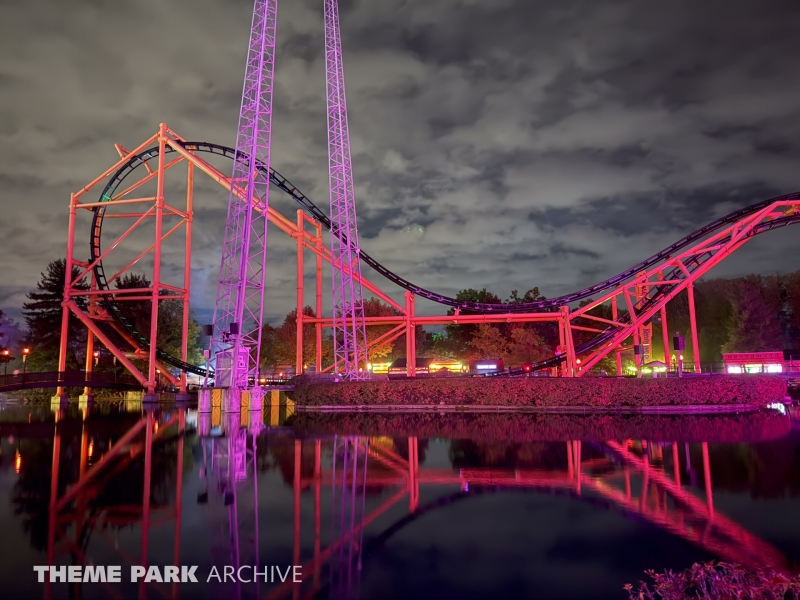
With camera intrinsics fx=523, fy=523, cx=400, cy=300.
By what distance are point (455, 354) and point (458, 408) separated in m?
44.8

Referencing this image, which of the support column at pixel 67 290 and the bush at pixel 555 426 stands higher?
the support column at pixel 67 290

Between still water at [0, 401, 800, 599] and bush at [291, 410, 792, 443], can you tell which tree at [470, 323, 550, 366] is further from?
still water at [0, 401, 800, 599]

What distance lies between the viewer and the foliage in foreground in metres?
4.48

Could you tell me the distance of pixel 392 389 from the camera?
25.7 metres

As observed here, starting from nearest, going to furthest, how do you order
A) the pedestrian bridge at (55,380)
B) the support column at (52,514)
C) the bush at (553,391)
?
the support column at (52,514) → the bush at (553,391) → the pedestrian bridge at (55,380)

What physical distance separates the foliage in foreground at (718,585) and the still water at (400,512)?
0.42m

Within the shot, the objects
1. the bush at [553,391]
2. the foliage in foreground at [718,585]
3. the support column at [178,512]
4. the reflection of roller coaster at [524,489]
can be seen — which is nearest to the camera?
the foliage in foreground at [718,585]

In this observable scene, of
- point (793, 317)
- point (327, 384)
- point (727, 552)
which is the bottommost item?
point (727, 552)

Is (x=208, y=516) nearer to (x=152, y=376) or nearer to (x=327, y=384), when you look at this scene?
(x=327, y=384)

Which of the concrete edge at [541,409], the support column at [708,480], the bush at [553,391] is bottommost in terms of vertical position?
the support column at [708,480]

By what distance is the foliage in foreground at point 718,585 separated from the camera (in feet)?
14.7

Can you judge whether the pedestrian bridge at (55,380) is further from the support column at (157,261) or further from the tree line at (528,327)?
the tree line at (528,327)

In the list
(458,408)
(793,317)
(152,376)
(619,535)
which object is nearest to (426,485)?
(619,535)

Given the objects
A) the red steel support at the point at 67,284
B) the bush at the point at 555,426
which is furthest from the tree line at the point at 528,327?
the bush at the point at 555,426
